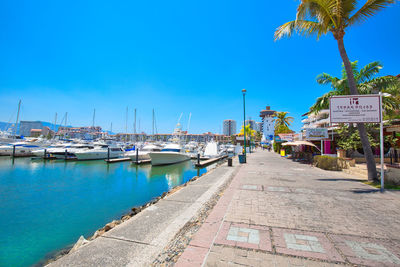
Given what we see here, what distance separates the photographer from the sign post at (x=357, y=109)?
8.03m

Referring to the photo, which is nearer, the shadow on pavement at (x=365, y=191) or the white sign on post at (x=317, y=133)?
the shadow on pavement at (x=365, y=191)

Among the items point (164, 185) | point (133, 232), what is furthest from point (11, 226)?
point (164, 185)

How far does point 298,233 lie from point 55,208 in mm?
12338

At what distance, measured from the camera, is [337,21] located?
967 cm

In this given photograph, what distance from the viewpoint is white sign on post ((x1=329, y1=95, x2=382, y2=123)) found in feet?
26.4

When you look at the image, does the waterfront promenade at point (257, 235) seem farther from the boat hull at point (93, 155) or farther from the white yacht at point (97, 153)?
the boat hull at point (93, 155)

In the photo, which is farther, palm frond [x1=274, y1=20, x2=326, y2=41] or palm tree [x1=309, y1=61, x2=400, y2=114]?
palm tree [x1=309, y1=61, x2=400, y2=114]

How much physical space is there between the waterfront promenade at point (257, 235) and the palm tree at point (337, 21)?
13.4ft

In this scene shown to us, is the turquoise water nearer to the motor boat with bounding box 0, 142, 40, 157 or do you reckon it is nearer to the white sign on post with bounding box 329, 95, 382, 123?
the white sign on post with bounding box 329, 95, 382, 123

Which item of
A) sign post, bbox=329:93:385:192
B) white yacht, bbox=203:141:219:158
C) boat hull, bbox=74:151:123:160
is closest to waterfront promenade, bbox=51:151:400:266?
sign post, bbox=329:93:385:192

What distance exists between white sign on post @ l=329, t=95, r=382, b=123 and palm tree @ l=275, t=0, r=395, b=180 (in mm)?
1157

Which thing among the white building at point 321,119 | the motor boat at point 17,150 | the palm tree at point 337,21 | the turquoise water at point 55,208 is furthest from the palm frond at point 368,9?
the motor boat at point 17,150

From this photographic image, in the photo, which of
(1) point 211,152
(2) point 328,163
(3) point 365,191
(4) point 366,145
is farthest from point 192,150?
(3) point 365,191

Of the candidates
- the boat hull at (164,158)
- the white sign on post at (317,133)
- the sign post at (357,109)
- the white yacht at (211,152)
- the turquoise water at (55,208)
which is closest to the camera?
the turquoise water at (55,208)
